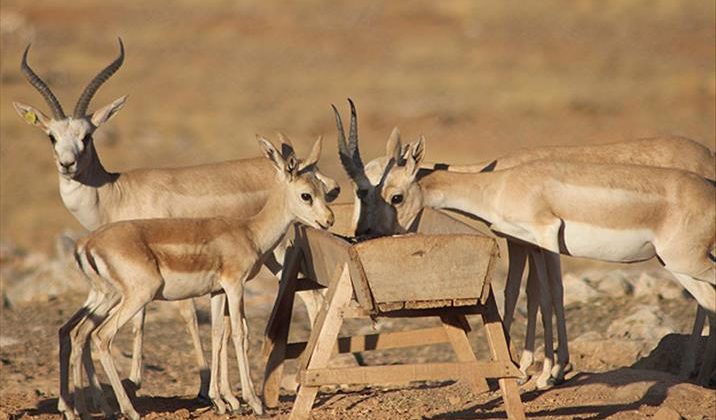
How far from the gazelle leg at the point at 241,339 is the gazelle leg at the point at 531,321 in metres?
2.61

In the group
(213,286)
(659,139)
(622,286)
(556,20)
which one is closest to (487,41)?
(556,20)

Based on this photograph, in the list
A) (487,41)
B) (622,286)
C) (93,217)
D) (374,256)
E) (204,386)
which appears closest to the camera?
(374,256)

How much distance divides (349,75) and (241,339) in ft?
104

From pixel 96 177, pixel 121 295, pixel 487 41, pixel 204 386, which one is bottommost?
pixel 204 386

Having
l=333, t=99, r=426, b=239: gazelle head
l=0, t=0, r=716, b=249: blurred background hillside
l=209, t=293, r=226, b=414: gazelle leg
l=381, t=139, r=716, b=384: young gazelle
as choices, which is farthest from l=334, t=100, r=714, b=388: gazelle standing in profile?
l=0, t=0, r=716, b=249: blurred background hillside

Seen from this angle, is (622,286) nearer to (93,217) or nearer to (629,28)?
(93,217)

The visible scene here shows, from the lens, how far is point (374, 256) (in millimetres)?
9023

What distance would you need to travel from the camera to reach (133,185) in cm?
1261

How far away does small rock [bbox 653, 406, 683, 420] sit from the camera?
32.2ft

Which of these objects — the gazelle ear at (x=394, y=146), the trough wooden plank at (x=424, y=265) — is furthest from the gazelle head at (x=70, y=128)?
the trough wooden plank at (x=424, y=265)

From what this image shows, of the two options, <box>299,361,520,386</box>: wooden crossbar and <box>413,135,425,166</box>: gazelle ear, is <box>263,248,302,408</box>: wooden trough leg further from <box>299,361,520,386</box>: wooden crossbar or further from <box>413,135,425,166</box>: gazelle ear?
<box>299,361,520,386</box>: wooden crossbar

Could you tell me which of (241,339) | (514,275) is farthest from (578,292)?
(241,339)

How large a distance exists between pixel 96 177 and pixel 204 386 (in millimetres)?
2366

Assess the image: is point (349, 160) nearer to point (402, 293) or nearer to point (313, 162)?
point (313, 162)
